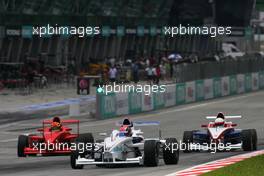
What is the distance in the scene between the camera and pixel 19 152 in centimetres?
2953

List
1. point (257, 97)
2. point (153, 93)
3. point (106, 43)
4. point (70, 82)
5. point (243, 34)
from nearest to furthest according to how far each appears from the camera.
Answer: point (153, 93)
point (257, 97)
point (70, 82)
point (106, 43)
point (243, 34)

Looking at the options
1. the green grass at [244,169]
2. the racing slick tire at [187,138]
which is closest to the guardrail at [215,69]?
the racing slick tire at [187,138]

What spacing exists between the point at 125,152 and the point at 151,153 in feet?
3.03

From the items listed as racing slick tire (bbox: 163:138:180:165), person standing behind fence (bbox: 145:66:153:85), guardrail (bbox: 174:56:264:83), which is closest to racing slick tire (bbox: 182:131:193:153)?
racing slick tire (bbox: 163:138:180:165)

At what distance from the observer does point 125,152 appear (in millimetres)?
26328

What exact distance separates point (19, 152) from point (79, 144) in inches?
134

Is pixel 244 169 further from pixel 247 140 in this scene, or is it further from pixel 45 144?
pixel 45 144

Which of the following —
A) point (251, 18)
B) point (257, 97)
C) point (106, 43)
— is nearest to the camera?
point (257, 97)

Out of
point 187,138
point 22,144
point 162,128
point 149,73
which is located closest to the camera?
point 22,144

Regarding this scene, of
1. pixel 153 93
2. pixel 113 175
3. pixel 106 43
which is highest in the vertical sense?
pixel 106 43

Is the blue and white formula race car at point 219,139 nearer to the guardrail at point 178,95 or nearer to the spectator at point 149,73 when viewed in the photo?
the guardrail at point 178,95

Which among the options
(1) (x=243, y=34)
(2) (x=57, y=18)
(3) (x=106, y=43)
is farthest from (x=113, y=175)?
(1) (x=243, y=34)

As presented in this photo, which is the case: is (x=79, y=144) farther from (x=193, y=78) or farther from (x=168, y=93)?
(x=193, y=78)

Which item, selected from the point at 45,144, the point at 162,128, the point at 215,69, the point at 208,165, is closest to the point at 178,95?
the point at 215,69
